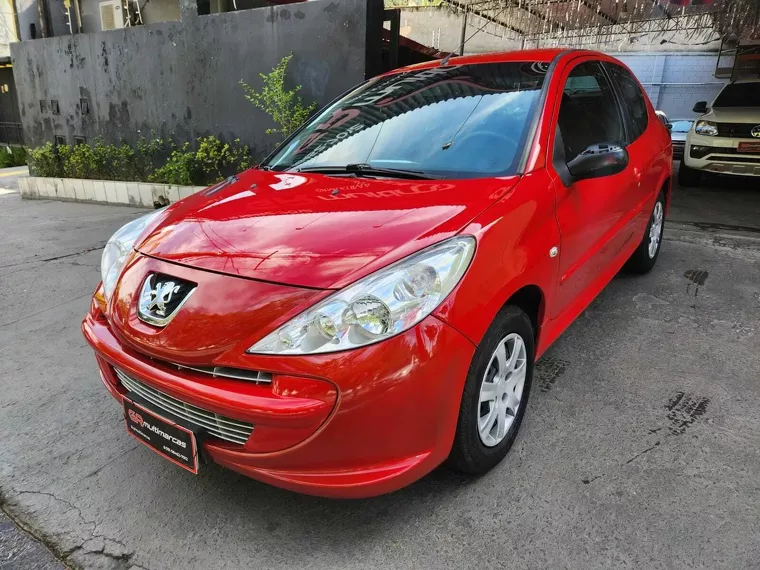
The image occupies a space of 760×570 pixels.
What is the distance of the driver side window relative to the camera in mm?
2605

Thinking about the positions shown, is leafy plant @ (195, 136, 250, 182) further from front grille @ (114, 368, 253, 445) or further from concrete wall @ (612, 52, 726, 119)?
concrete wall @ (612, 52, 726, 119)

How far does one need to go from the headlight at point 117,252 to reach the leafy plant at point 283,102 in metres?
4.14

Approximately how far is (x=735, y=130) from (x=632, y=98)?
16.2 ft

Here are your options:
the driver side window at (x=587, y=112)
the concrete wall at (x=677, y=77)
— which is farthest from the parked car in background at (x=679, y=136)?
the driver side window at (x=587, y=112)

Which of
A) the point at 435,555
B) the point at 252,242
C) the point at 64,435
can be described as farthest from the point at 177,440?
the point at 64,435

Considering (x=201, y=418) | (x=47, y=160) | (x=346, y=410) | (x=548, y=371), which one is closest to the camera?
(x=346, y=410)

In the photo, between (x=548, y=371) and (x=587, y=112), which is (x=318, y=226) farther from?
(x=587, y=112)

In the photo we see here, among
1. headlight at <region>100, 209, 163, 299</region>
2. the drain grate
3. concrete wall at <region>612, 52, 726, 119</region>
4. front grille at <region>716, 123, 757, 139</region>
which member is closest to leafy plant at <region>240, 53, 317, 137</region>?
headlight at <region>100, 209, 163, 299</region>

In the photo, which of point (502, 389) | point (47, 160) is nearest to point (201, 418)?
point (502, 389)

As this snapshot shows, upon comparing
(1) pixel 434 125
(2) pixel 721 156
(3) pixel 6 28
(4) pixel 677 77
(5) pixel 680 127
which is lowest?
(5) pixel 680 127

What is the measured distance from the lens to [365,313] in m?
1.60

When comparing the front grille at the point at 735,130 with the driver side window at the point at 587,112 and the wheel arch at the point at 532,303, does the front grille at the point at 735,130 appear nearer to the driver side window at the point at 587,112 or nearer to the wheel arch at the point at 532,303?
the driver side window at the point at 587,112

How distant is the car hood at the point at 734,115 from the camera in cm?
720

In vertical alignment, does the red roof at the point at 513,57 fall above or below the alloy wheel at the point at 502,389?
above
